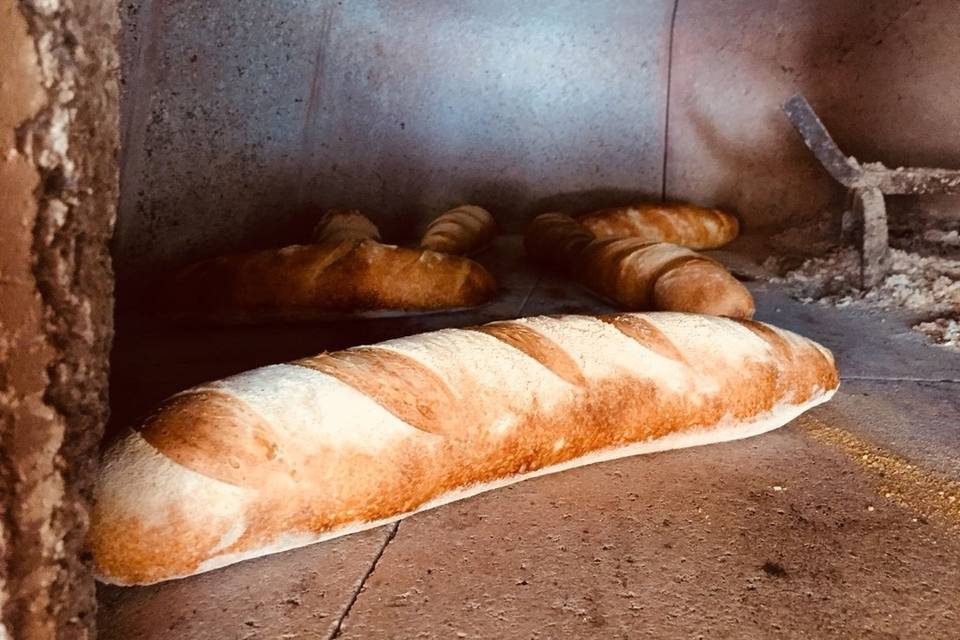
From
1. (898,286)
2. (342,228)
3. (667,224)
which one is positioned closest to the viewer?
(898,286)

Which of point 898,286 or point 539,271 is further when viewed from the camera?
point 539,271

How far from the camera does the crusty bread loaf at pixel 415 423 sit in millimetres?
917

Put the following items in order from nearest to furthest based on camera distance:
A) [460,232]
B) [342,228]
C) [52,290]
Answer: [52,290] → [342,228] → [460,232]

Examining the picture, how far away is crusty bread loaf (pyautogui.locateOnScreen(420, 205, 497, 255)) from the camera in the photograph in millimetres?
2385

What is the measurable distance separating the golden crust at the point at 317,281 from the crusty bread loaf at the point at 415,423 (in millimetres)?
678

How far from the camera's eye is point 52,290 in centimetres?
61

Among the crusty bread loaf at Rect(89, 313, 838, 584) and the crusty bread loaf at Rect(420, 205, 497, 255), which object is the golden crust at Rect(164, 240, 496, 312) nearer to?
the crusty bread loaf at Rect(420, 205, 497, 255)

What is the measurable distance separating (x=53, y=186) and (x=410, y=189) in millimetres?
2340

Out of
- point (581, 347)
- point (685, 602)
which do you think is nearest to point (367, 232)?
point (581, 347)

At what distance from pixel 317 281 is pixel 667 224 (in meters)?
1.34

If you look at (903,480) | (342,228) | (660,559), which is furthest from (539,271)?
(660,559)

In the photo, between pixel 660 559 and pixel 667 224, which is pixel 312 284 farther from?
pixel 667 224

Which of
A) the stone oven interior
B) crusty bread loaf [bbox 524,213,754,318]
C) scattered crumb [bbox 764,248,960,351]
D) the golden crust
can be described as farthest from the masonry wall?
scattered crumb [bbox 764,248,960,351]

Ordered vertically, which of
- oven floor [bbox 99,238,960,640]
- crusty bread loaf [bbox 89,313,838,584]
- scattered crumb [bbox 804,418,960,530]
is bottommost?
oven floor [bbox 99,238,960,640]
